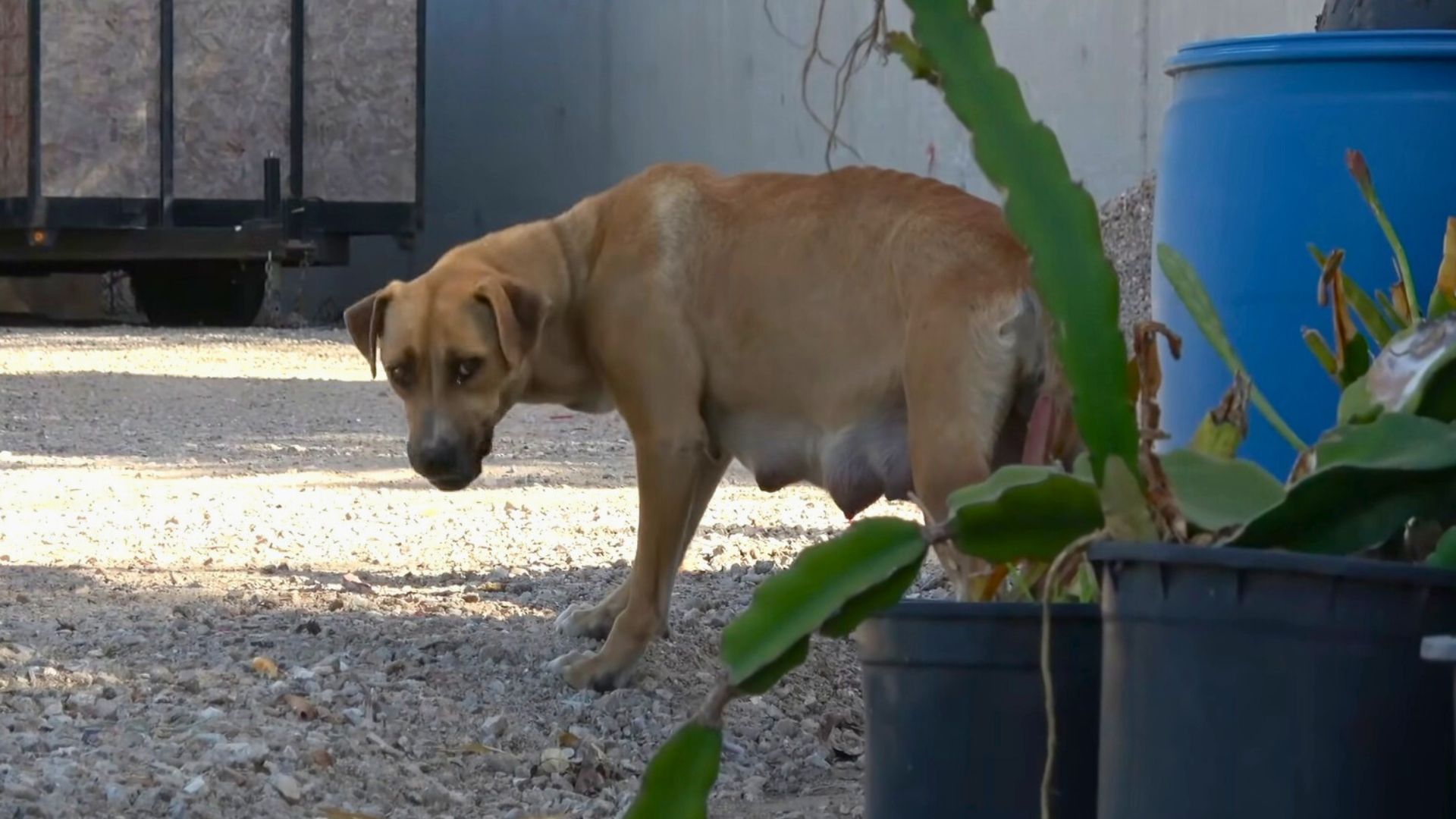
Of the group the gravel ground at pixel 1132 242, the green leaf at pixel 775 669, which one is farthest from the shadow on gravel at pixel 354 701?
the gravel ground at pixel 1132 242

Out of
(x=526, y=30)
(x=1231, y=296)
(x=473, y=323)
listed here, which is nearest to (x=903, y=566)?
(x=1231, y=296)

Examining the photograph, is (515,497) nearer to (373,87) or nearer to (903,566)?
(903,566)

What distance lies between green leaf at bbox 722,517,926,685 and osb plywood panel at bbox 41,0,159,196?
13245mm

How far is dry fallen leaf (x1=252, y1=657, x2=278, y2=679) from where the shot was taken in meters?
4.45

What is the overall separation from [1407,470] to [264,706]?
2626 millimetres

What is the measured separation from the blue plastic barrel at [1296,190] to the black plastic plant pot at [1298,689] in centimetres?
193

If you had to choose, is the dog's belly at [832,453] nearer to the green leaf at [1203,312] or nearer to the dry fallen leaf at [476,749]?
the dry fallen leaf at [476,749]

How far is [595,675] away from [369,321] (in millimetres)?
1137

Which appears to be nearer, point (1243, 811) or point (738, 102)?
point (1243, 811)

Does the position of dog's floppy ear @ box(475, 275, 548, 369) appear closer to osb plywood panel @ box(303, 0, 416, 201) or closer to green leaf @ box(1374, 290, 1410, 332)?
green leaf @ box(1374, 290, 1410, 332)

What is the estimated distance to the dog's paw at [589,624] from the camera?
511cm

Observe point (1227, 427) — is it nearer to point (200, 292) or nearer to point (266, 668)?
point (266, 668)

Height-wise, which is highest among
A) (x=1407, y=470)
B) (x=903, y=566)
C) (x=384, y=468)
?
(x=1407, y=470)

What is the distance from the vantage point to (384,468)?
8.14m
